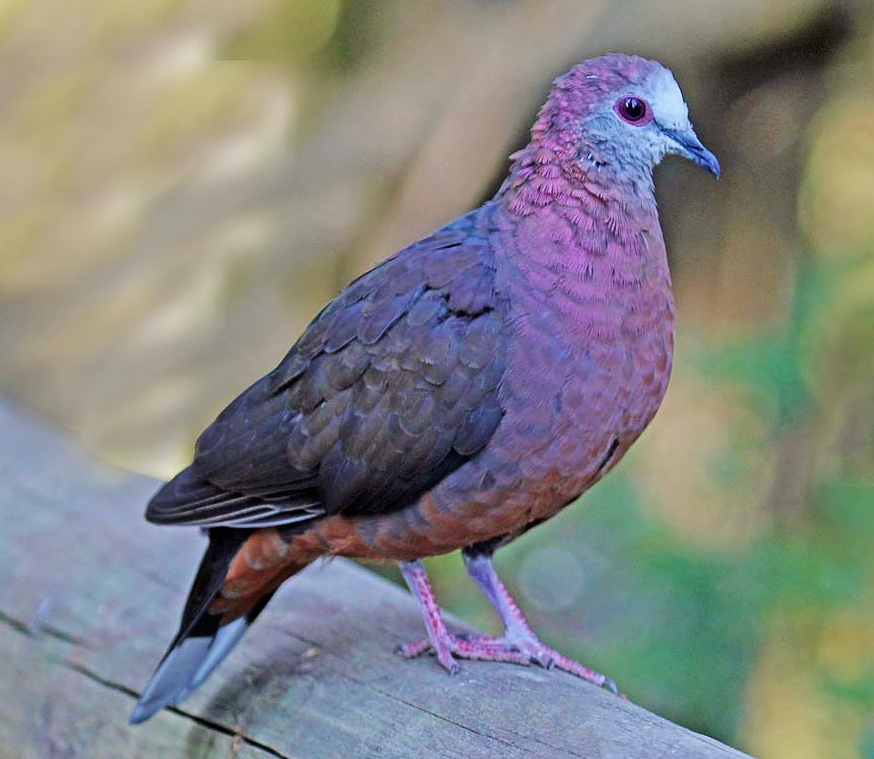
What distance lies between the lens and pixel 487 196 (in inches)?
197

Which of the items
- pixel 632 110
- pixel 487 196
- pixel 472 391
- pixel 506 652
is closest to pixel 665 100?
pixel 632 110

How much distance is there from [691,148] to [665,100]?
0.12 meters

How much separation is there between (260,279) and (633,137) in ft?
11.0

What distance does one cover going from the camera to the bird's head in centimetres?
245

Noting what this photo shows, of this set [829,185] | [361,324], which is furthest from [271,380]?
[829,185]

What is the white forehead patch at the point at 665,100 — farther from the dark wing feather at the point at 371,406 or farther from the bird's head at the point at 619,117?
the dark wing feather at the point at 371,406

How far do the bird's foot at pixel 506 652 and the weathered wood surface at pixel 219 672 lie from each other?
0.04 m

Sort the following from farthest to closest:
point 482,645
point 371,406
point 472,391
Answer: point 482,645, point 371,406, point 472,391

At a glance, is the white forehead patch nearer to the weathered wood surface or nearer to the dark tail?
the weathered wood surface

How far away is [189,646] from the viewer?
2.58m

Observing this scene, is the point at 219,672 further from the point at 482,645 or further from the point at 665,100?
the point at 665,100

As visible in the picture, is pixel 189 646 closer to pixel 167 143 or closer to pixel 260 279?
pixel 260 279

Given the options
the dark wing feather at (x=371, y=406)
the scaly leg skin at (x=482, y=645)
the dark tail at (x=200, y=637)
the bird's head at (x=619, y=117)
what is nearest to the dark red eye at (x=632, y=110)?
the bird's head at (x=619, y=117)

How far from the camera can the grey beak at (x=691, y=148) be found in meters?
2.51
